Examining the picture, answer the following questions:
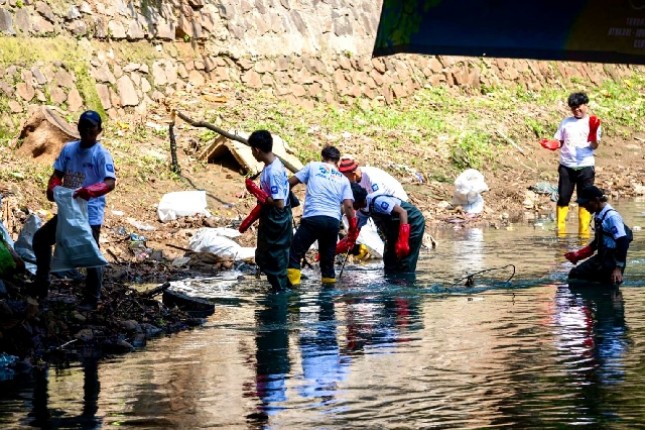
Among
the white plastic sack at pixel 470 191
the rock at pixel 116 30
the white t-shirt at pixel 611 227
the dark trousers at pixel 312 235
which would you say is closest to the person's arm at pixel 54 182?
the dark trousers at pixel 312 235

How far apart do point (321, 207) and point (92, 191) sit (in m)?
3.32

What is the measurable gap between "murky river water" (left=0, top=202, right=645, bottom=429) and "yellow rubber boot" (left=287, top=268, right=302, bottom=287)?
12.7 inches

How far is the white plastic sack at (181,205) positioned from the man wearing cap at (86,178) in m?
5.64

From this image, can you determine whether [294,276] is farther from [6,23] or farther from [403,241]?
[6,23]

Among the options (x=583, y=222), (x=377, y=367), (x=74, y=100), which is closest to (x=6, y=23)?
(x=74, y=100)

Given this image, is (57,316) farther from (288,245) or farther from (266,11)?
(266,11)

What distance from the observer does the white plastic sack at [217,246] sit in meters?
15.4

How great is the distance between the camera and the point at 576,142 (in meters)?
18.0

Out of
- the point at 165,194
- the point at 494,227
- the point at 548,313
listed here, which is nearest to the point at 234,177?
the point at 165,194

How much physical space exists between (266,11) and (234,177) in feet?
19.1

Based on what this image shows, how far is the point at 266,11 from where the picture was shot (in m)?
24.5

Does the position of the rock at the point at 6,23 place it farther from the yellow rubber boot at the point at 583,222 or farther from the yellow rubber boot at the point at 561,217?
the yellow rubber boot at the point at 583,222

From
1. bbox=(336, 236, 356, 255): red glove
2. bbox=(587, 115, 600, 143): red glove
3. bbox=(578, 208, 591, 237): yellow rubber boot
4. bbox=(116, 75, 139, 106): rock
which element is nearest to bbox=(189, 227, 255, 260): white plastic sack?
bbox=(336, 236, 356, 255): red glove

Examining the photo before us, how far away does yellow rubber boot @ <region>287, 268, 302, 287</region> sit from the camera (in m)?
13.8
